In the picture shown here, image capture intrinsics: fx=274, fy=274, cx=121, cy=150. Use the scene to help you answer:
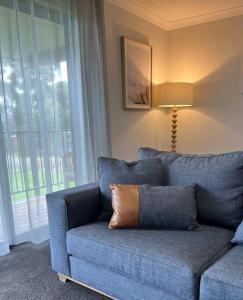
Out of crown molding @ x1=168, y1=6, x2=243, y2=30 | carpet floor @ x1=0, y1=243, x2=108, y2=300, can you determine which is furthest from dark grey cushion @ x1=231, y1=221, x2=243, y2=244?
crown molding @ x1=168, y1=6, x2=243, y2=30

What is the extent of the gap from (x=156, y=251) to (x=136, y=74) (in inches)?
99.1

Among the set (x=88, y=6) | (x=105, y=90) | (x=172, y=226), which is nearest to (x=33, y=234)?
(x=172, y=226)

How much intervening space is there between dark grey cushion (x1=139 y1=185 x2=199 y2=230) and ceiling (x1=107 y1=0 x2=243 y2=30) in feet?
7.80

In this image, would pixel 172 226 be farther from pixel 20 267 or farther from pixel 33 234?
pixel 33 234

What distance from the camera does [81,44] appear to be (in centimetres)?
271

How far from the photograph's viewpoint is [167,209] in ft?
5.42

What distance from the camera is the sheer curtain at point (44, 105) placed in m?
2.27

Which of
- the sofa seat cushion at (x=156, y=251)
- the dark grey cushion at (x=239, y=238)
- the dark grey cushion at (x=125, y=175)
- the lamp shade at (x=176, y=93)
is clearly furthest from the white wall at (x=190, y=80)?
the dark grey cushion at (x=239, y=238)

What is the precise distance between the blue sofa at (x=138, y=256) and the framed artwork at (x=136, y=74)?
1.73m

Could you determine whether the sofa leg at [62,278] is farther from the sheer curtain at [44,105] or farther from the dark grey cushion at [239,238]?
the dark grey cushion at [239,238]

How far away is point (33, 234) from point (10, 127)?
3.20 ft

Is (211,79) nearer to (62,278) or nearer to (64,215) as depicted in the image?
(64,215)

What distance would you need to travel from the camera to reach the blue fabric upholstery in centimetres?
140

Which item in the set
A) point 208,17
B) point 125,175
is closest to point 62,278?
point 125,175
